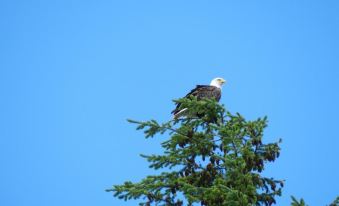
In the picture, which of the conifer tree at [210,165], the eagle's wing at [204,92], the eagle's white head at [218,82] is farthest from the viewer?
the eagle's white head at [218,82]

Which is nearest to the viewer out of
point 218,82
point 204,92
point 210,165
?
point 210,165

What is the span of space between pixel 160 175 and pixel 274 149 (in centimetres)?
155

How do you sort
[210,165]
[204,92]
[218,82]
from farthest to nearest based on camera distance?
[218,82]
[204,92]
[210,165]

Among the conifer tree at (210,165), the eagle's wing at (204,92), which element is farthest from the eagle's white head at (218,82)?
the conifer tree at (210,165)

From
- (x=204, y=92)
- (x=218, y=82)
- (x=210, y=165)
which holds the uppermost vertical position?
(x=218, y=82)

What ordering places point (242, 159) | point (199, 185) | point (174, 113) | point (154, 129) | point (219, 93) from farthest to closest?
point (219, 93), point (174, 113), point (154, 129), point (199, 185), point (242, 159)

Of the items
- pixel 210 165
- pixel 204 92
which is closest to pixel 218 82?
pixel 204 92

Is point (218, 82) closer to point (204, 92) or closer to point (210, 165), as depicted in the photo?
point (204, 92)

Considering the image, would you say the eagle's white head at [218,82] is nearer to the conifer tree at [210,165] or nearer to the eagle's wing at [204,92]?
the eagle's wing at [204,92]

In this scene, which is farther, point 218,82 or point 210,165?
point 218,82

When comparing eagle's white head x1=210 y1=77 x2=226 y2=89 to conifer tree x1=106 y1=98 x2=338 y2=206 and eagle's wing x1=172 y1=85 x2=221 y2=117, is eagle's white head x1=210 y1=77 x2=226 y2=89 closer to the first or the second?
eagle's wing x1=172 y1=85 x2=221 y2=117

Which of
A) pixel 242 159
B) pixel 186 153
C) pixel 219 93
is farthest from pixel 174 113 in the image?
pixel 242 159

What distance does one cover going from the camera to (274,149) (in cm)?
833

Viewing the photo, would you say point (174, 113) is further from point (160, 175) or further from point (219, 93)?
point (160, 175)
